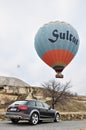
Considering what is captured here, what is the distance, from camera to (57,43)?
33062mm

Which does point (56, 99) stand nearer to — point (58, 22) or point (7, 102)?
point (7, 102)

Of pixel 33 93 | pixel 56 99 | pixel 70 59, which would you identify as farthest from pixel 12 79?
pixel 70 59

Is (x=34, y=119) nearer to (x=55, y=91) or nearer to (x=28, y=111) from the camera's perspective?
(x=28, y=111)

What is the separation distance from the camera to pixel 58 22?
33.5 m

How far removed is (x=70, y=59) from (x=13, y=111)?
53.2 feet

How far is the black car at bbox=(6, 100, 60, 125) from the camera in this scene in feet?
61.0

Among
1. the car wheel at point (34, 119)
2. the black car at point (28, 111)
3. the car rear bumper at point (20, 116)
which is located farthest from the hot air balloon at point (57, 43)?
the car rear bumper at point (20, 116)

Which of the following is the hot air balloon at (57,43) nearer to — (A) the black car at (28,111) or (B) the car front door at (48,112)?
Answer: (B) the car front door at (48,112)

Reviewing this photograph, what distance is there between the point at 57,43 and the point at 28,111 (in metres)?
15.2

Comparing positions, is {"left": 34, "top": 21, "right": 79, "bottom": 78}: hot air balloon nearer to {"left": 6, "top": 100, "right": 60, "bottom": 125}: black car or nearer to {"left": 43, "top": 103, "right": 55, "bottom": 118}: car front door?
{"left": 43, "top": 103, "right": 55, "bottom": 118}: car front door

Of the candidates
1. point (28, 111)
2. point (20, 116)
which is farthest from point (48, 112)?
point (20, 116)

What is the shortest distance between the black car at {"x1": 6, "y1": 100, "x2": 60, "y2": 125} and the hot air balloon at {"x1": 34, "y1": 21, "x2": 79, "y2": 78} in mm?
13150

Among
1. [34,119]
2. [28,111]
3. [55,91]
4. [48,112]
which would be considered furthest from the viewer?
[55,91]

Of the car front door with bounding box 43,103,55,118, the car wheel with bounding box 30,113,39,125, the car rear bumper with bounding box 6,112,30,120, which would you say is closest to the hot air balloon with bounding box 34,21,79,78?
the car front door with bounding box 43,103,55,118
